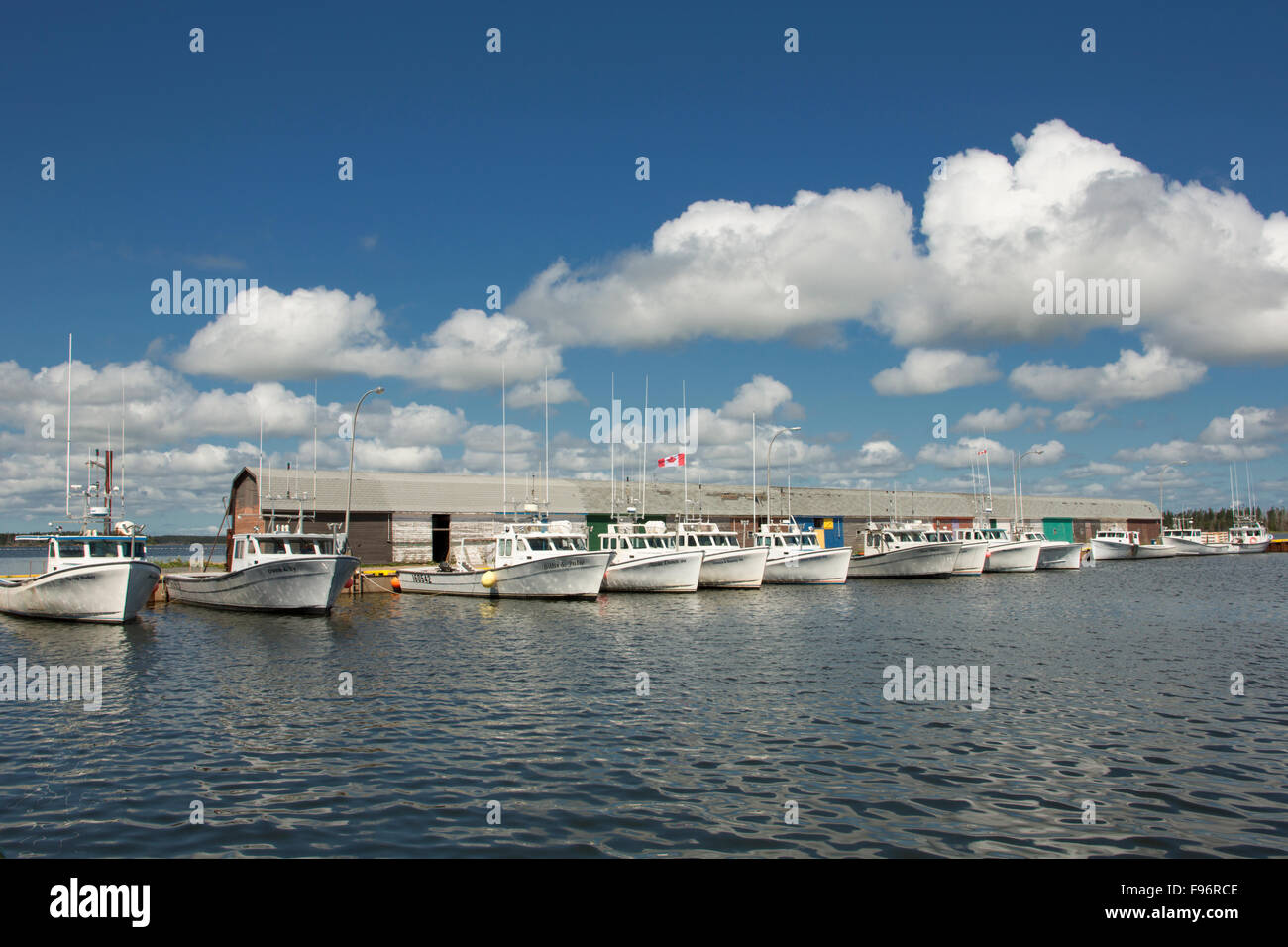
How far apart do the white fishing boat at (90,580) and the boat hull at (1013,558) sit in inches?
2196

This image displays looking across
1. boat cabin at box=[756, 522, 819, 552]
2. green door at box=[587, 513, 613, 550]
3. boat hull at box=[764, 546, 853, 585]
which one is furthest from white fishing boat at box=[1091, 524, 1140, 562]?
green door at box=[587, 513, 613, 550]

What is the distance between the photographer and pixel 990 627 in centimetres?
3094

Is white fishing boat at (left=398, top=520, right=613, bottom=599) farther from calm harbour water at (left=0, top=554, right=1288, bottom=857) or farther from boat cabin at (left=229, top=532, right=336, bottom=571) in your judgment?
calm harbour water at (left=0, top=554, right=1288, bottom=857)

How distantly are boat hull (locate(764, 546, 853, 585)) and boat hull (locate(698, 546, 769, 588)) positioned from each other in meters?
4.55

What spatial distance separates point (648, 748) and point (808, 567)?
41.3m

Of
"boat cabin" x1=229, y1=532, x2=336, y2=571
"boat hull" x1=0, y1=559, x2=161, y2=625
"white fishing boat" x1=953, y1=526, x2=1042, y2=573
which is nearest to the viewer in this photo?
"boat hull" x1=0, y1=559, x2=161, y2=625

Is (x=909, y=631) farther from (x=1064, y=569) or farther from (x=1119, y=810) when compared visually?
(x=1064, y=569)

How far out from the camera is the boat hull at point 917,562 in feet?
190

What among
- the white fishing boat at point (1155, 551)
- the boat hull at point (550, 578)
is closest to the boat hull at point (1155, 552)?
the white fishing boat at point (1155, 551)

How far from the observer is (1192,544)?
102 metres

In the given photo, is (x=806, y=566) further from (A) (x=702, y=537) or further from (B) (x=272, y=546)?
(B) (x=272, y=546)

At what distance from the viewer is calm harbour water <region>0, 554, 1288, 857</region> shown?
34.2 ft

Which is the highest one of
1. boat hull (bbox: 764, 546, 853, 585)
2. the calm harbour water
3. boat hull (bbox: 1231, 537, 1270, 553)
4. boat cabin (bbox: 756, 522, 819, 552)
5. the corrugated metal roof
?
the corrugated metal roof

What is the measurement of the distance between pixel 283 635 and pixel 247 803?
18843mm
